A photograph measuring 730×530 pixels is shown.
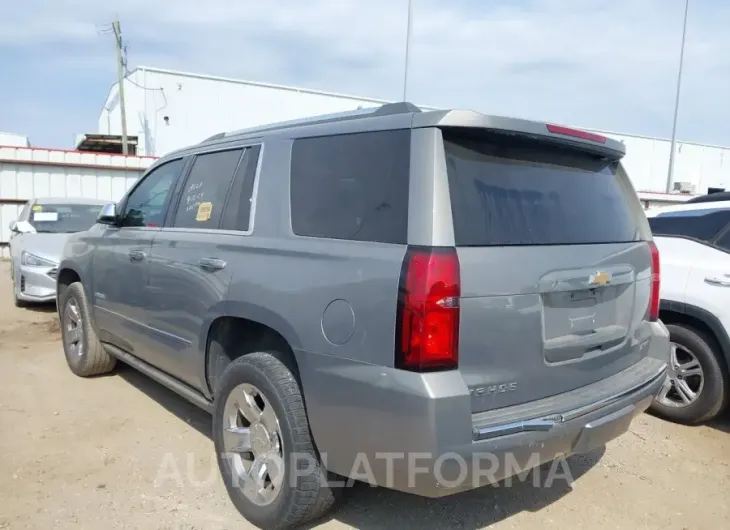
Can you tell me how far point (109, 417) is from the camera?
14.3ft

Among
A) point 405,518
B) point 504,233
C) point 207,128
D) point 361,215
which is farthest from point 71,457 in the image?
point 207,128

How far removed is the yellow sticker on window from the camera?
349 centimetres

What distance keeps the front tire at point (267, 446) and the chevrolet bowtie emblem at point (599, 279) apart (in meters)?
1.42

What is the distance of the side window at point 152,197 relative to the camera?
159 inches

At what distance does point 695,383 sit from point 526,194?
2835mm

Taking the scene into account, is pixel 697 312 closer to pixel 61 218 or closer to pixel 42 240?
pixel 42 240

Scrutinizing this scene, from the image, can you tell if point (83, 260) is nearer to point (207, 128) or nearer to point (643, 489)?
point (643, 489)

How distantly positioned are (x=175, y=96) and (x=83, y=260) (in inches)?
862

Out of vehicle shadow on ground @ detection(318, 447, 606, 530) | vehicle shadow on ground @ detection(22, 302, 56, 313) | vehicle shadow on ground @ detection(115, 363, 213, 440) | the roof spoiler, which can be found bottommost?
vehicle shadow on ground @ detection(22, 302, 56, 313)

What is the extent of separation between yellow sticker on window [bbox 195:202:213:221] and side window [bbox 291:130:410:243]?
758mm

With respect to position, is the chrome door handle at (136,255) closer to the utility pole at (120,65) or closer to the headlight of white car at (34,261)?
the headlight of white car at (34,261)

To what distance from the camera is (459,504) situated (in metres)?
3.22

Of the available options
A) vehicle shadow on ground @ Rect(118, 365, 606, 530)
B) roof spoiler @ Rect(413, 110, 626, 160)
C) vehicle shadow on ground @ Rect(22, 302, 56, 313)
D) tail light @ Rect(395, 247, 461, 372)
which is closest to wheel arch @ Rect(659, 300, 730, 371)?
vehicle shadow on ground @ Rect(118, 365, 606, 530)

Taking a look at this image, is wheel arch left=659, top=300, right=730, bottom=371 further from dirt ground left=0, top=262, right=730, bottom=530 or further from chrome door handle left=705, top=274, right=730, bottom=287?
dirt ground left=0, top=262, right=730, bottom=530
